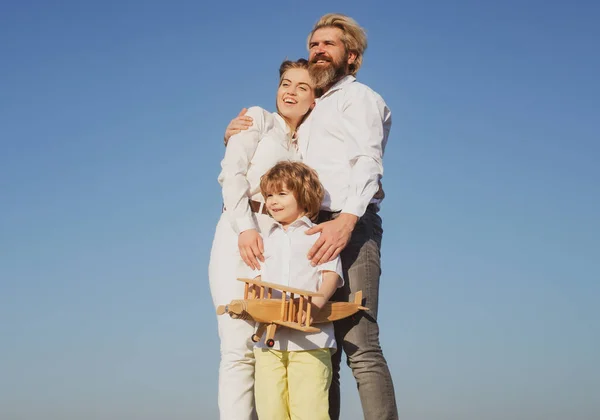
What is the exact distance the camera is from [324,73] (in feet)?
18.3

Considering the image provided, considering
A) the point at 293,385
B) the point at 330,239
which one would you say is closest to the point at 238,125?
the point at 330,239

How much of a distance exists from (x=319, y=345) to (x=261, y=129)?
68.3 inches

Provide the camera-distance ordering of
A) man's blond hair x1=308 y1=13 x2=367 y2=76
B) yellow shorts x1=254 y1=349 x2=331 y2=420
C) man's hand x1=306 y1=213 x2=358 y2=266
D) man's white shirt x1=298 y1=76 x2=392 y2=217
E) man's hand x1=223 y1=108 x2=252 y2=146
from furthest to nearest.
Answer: man's blond hair x1=308 y1=13 x2=367 y2=76 < man's hand x1=223 y1=108 x2=252 y2=146 < man's white shirt x1=298 y1=76 x2=392 y2=217 < man's hand x1=306 y1=213 x2=358 y2=266 < yellow shorts x1=254 y1=349 x2=331 y2=420

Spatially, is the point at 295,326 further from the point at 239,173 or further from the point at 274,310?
the point at 239,173

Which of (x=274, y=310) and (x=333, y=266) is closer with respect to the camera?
(x=274, y=310)

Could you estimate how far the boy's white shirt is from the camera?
4727mm

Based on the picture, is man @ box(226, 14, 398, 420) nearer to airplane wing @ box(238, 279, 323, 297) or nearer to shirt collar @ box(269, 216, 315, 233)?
shirt collar @ box(269, 216, 315, 233)

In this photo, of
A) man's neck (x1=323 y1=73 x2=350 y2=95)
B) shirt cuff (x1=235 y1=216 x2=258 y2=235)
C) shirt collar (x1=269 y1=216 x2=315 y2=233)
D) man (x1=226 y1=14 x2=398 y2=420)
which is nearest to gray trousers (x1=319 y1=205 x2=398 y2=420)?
man (x1=226 y1=14 x2=398 y2=420)

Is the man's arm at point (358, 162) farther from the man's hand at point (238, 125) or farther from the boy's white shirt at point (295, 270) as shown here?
the man's hand at point (238, 125)

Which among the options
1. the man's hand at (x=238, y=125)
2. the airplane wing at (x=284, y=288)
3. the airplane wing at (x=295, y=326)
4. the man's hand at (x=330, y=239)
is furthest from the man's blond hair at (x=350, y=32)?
the airplane wing at (x=295, y=326)

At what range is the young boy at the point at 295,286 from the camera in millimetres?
4668

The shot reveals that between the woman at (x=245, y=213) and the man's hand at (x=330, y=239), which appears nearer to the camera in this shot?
the man's hand at (x=330, y=239)

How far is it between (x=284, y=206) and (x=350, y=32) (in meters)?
1.68

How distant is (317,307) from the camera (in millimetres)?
4676
